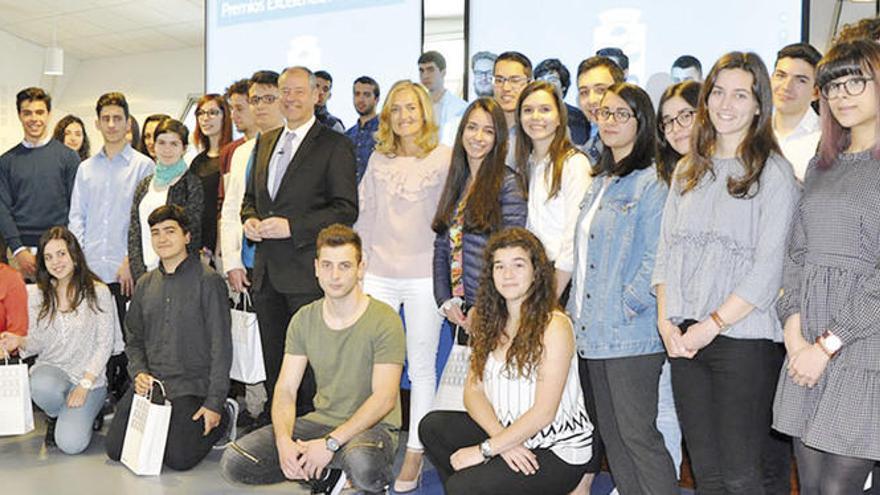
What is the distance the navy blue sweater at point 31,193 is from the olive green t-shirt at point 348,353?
2466 millimetres

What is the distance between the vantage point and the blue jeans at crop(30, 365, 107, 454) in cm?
432

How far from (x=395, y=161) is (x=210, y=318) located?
4.13 ft

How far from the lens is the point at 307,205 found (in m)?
3.87

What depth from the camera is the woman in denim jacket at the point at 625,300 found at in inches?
108

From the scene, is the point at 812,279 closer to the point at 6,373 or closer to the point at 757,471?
the point at 757,471

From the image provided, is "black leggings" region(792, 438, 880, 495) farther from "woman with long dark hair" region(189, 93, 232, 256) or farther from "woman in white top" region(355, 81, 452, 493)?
"woman with long dark hair" region(189, 93, 232, 256)

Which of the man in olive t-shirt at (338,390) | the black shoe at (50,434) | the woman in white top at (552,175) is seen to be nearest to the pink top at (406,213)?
the man in olive t-shirt at (338,390)

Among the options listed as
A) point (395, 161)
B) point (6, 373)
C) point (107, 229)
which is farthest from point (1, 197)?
point (395, 161)

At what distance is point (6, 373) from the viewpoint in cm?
428

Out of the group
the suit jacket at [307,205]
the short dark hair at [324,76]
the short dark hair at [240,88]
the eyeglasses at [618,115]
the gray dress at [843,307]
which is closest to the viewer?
the gray dress at [843,307]

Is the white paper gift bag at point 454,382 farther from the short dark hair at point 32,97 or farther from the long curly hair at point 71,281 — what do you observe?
the short dark hair at point 32,97

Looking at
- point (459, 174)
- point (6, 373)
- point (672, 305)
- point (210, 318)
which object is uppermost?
point (459, 174)

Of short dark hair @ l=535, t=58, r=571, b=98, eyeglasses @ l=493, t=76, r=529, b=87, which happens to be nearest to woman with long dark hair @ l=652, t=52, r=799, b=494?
eyeglasses @ l=493, t=76, r=529, b=87

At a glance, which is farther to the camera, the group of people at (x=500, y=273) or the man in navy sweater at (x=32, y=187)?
the man in navy sweater at (x=32, y=187)
